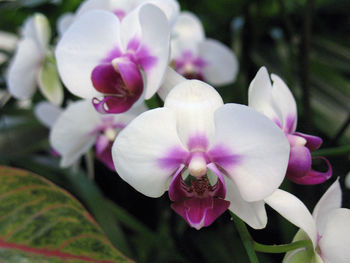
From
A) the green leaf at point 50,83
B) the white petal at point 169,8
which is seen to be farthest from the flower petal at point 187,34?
the white petal at point 169,8

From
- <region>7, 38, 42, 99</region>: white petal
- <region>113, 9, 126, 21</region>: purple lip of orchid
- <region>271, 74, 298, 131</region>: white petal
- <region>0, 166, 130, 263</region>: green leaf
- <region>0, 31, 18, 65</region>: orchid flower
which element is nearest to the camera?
<region>0, 166, 130, 263</region>: green leaf

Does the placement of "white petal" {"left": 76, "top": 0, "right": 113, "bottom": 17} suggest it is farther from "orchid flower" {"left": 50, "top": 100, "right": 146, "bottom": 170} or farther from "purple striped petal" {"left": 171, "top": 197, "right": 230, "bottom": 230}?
"purple striped petal" {"left": 171, "top": 197, "right": 230, "bottom": 230}

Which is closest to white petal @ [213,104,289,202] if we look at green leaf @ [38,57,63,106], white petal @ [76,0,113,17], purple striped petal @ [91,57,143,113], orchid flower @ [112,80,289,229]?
orchid flower @ [112,80,289,229]

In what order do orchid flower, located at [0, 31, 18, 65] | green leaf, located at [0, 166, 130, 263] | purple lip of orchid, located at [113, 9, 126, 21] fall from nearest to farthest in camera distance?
green leaf, located at [0, 166, 130, 263]
purple lip of orchid, located at [113, 9, 126, 21]
orchid flower, located at [0, 31, 18, 65]

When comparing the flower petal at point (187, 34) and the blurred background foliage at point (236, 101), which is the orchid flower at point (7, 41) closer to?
the blurred background foliage at point (236, 101)

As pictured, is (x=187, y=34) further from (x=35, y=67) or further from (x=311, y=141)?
(x=311, y=141)

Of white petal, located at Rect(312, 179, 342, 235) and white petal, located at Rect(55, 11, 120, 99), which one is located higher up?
white petal, located at Rect(55, 11, 120, 99)

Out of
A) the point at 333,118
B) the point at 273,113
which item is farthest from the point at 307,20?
the point at 273,113

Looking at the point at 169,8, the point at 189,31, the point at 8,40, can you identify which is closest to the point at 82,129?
the point at 169,8
